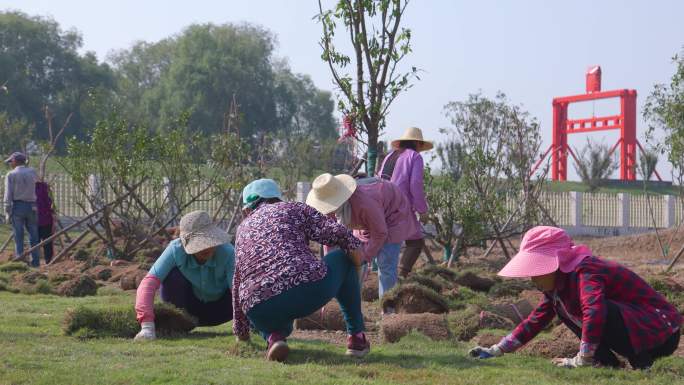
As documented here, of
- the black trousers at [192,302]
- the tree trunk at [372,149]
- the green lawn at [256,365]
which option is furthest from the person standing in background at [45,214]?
the green lawn at [256,365]

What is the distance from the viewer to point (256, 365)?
224 inches

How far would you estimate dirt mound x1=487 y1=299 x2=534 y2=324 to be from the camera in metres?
7.78

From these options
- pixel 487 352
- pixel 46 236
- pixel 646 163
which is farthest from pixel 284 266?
pixel 646 163

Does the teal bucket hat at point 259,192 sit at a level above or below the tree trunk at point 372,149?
below

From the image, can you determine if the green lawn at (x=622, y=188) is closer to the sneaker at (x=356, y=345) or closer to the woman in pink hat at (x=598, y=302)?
the sneaker at (x=356, y=345)

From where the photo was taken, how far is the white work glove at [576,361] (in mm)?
5577

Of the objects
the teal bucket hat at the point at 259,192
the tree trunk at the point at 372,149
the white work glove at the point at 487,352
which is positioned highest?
the tree trunk at the point at 372,149

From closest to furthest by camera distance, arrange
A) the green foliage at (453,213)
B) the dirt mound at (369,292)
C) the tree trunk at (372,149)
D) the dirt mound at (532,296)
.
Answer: the dirt mound at (532,296) < the dirt mound at (369,292) < the tree trunk at (372,149) < the green foliage at (453,213)

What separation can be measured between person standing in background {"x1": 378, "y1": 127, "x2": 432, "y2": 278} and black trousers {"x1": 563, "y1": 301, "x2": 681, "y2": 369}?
3327 millimetres

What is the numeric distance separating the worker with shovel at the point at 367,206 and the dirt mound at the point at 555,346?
1307mm

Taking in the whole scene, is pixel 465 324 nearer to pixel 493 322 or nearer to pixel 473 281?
pixel 493 322

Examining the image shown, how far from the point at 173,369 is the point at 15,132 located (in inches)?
1042

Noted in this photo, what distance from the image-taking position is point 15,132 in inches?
1192

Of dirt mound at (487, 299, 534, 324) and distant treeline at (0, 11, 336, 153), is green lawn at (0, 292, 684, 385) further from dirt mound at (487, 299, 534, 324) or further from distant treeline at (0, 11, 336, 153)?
distant treeline at (0, 11, 336, 153)
